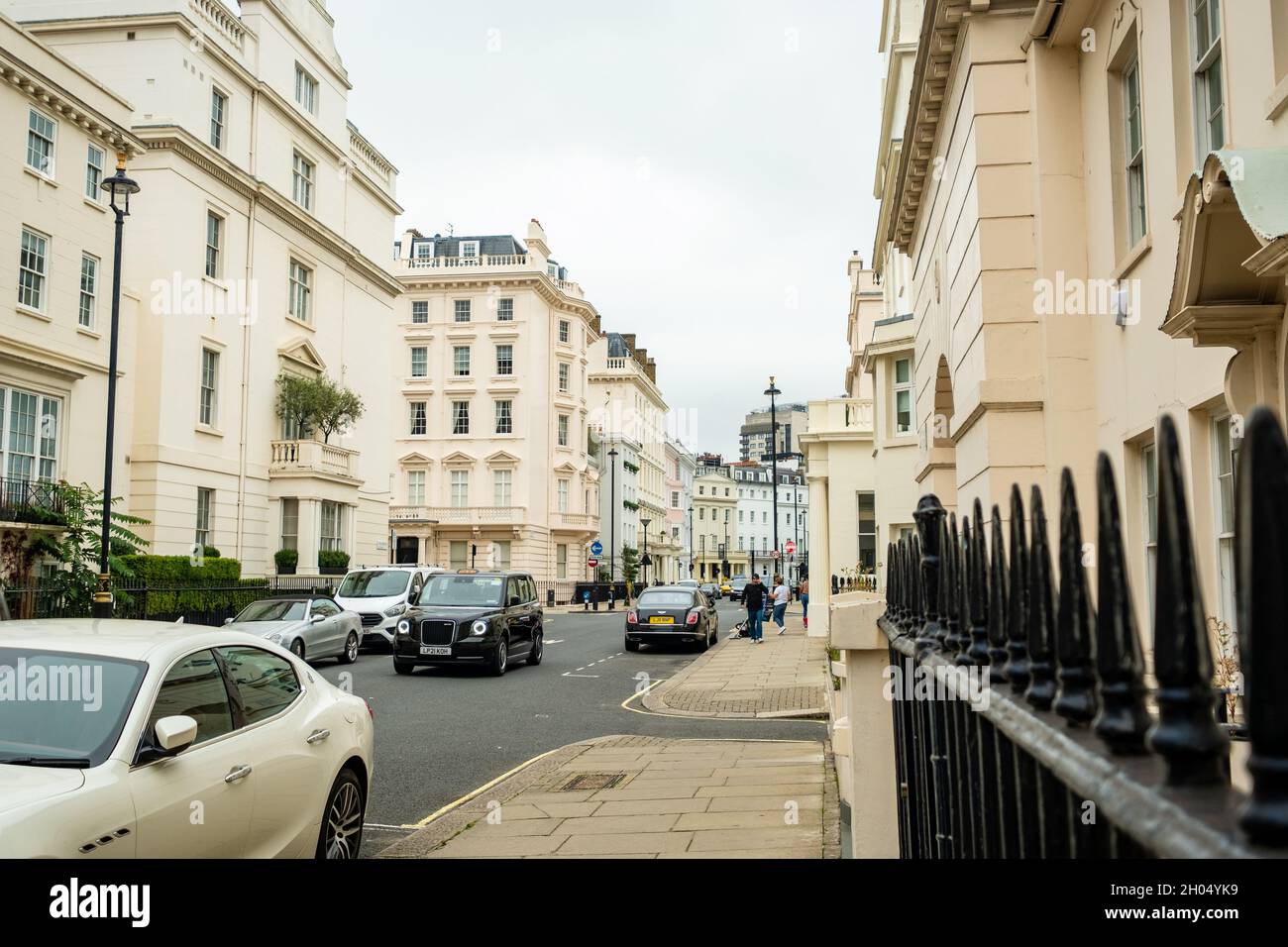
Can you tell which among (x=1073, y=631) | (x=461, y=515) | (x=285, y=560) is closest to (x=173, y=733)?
(x=1073, y=631)

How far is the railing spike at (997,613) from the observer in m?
2.20

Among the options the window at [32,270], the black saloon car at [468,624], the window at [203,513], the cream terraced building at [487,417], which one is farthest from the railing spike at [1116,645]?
the cream terraced building at [487,417]

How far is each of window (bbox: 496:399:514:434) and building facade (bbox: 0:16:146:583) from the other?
3701 centimetres

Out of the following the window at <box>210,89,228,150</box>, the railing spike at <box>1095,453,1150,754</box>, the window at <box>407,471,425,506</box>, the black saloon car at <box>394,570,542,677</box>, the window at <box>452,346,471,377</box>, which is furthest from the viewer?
the window at <box>452,346,471,377</box>

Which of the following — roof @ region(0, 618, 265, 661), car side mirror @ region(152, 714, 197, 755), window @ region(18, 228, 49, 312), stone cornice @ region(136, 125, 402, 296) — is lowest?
car side mirror @ region(152, 714, 197, 755)

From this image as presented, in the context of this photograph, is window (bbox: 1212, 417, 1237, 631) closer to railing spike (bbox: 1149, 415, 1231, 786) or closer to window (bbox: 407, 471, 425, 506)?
railing spike (bbox: 1149, 415, 1231, 786)

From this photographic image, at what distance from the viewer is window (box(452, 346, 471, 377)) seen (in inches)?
2542

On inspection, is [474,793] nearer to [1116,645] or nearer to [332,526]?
[1116,645]

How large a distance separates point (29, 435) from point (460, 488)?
1561 inches

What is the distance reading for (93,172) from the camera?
25750 millimetres

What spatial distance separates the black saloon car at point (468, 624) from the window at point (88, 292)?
12.2 m

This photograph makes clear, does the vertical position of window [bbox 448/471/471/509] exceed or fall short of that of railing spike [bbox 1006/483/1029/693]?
it exceeds it

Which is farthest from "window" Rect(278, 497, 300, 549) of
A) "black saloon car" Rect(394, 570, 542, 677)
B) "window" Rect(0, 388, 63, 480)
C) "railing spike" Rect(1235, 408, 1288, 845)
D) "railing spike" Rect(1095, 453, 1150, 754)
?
"railing spike" Rect(1235, 408, 1288, 845)

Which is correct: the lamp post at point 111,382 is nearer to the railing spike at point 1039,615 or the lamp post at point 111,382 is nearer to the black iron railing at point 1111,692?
the black iron railing at point 1111,692
